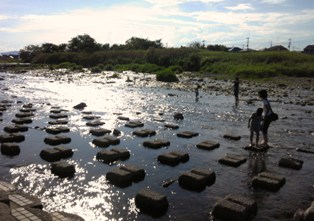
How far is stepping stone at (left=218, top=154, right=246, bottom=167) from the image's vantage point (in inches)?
392

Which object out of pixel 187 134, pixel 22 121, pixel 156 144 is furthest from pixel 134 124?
pixel 22 121

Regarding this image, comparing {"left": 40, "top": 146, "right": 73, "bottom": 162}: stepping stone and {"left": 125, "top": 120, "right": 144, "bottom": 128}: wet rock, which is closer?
{"left": 40, "top": 146, "right": 73, "bottom": 162}: stepping stone

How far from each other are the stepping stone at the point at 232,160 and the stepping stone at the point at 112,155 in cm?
289

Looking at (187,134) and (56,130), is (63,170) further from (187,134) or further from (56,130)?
(187,134)

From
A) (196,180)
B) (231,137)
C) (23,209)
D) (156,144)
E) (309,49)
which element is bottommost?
(231,137)

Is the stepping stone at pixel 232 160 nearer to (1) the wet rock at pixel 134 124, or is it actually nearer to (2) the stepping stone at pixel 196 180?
(2) the stepping stone at pixel 196 180

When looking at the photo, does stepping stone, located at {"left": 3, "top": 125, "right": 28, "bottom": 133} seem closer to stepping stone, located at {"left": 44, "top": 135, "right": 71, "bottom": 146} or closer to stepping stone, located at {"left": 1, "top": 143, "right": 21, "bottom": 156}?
stepping stone, located at {"left": 44, "top": 135, "right": 71, "bottom": 146}

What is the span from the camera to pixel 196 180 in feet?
26.8

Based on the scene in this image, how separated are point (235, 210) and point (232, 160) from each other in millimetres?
3669

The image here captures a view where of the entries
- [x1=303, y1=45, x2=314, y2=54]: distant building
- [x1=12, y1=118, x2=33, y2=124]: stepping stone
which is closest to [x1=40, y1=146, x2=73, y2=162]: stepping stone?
[x1=12, y1=118, x2=33, y2=124]: stepping stone

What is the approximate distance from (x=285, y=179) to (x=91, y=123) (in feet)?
30.2

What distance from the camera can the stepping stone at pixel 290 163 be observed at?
9.86 metres

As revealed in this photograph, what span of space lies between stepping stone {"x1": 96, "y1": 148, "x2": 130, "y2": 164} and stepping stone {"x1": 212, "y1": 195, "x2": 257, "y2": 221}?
4.25 meters

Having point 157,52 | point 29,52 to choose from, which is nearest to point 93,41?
Answer: point 29,52
